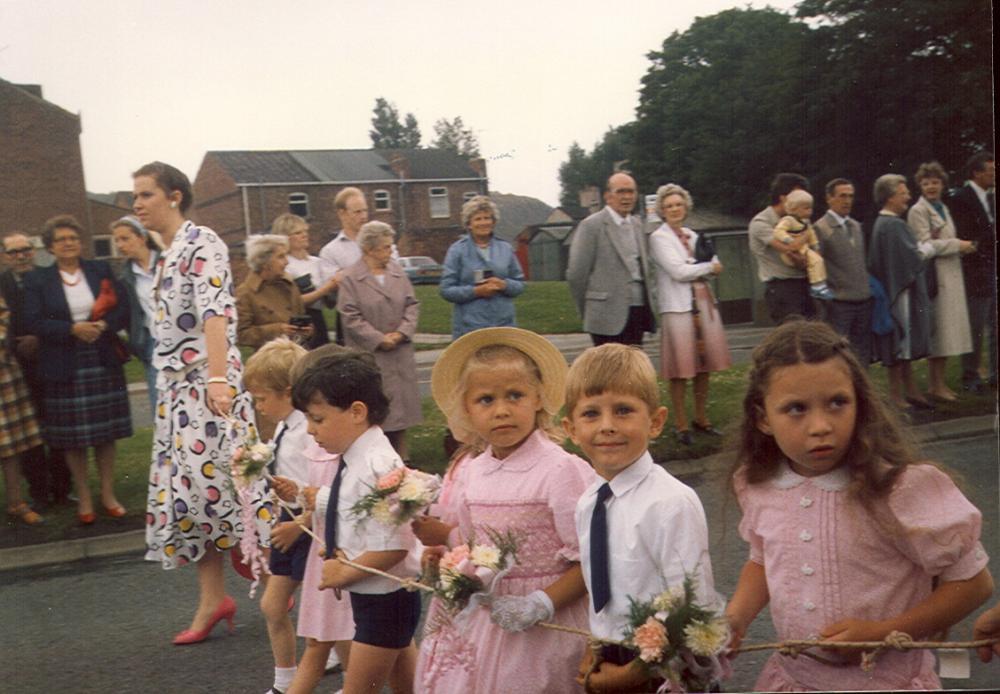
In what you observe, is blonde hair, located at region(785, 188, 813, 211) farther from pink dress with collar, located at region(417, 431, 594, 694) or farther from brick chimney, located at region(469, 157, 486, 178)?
pink dress with collar, located at region(417, 431, 594, 694)

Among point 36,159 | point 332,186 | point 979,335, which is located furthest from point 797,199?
point 36,159

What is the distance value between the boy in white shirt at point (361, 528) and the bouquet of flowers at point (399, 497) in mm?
127

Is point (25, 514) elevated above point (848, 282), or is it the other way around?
point (848, 282)

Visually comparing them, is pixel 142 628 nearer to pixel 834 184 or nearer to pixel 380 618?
pixel 380 618

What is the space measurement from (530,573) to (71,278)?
376cm

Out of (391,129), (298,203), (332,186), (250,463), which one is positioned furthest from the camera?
(298,203)

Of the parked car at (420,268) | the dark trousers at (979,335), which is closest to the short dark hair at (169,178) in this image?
the parked car at (420,268)

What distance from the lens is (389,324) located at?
214 inches

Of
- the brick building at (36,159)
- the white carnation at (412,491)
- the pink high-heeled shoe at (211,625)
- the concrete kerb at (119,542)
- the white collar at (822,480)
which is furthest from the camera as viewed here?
the concrete kerb at (119,542)

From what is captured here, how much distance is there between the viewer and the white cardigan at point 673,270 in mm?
6059

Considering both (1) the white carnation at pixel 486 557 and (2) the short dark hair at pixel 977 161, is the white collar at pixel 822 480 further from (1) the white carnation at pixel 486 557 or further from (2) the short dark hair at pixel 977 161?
(2) the short dark hair at pixel 977 161

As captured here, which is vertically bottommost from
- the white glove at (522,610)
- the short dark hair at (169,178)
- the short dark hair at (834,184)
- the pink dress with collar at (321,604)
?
the pink dress with collar at (321,604)

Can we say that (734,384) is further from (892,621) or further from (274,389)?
(892,621)

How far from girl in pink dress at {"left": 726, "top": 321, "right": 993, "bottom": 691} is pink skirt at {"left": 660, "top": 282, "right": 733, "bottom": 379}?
3872mm
